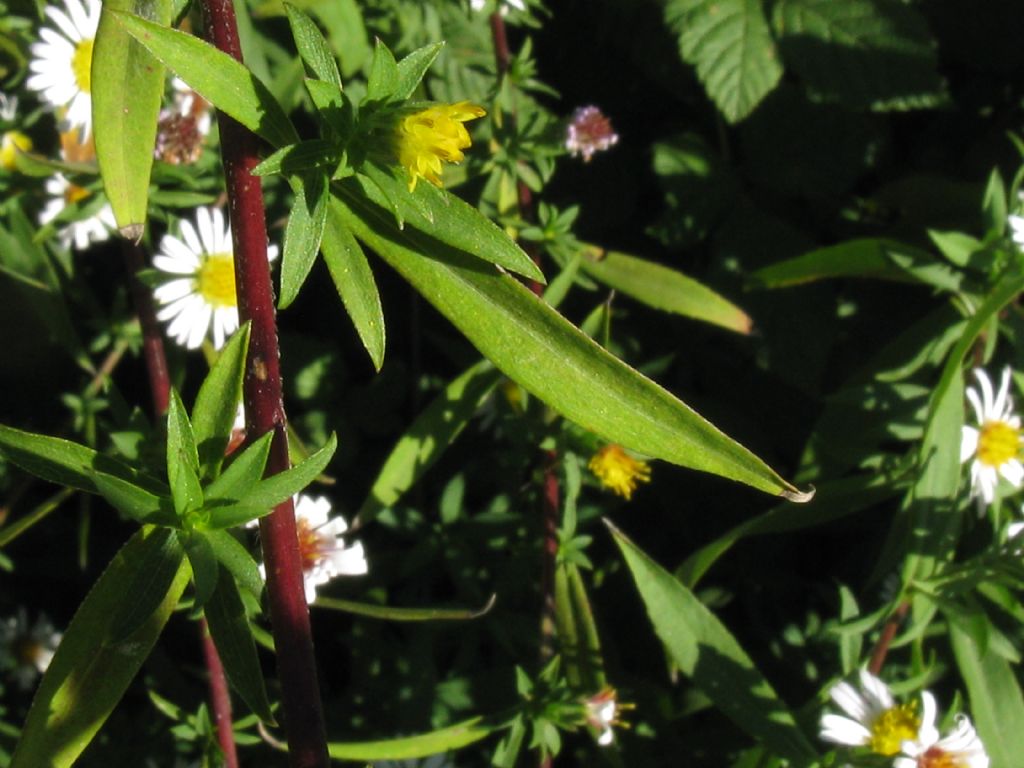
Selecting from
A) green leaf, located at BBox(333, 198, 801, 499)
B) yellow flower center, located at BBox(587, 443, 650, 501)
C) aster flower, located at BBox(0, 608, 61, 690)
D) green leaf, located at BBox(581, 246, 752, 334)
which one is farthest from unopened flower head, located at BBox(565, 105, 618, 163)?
aster flower, located at BBox(0, 608, 61, 690)

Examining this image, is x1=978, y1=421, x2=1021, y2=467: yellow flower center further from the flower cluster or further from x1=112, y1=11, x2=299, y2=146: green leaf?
x1=112, y1=11, x2=299, y2=146: green leaf

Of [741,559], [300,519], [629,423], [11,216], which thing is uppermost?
[629,423]

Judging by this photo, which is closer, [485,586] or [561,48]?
[485,586]

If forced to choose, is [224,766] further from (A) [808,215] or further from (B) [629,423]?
(A) [808,215]

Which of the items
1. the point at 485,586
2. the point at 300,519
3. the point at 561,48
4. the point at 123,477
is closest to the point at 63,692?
the point at 123,477

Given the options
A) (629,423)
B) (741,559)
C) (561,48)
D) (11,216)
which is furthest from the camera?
(561,48)

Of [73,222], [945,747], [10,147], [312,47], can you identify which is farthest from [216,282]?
Result: [945,747]

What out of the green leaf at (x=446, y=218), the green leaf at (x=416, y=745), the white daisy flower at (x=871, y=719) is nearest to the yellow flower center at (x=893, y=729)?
the white daisy flower at (x=871, y=719)
